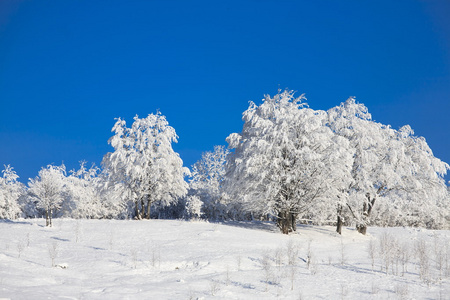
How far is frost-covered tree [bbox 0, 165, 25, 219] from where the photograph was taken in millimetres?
50531

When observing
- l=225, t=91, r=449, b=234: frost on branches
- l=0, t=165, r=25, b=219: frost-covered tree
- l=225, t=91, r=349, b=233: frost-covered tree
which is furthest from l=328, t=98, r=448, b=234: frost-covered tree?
l=0, t=165, r=25, b=219: frost-covered tree

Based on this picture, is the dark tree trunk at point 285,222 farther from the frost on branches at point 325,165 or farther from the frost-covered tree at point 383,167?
the frost-covered tree at point 383,167

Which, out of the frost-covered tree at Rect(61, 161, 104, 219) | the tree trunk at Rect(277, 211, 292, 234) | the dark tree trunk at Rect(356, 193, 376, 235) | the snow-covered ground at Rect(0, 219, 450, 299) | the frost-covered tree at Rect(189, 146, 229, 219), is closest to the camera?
the snow-covered ground at Rect(0, 219, 450, 299)

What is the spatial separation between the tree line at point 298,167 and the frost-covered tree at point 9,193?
26.7 m

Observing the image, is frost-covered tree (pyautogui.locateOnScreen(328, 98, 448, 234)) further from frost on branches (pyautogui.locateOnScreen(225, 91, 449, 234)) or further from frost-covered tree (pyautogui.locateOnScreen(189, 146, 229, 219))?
frost-covered tree (pyautogui.locateOnScreen(189, 146, 229, 219))

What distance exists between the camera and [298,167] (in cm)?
2389

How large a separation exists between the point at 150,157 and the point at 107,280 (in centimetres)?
2213

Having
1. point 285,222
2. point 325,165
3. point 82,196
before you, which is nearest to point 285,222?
point 285,222

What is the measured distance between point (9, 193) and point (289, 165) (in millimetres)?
46724

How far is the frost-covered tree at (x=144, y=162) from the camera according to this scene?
31375 millimetres

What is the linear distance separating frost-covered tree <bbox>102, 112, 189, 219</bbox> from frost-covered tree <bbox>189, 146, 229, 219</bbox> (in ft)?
50.8

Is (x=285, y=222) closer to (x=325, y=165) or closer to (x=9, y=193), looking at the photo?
(x=325, y=165)

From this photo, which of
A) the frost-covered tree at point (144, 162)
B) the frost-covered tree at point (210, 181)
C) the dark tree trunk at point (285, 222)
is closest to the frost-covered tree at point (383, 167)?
the dark tree trunk at point (285, 222)

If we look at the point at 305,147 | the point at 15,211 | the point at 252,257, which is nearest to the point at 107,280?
the point at 252,257
